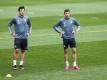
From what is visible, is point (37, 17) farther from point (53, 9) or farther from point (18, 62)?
point (18, 62)

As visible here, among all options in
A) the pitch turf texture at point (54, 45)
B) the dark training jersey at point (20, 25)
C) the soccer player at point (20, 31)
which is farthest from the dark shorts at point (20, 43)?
the pitch turf texture at point (54, 45)

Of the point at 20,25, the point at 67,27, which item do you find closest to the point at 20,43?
the point at 20,25

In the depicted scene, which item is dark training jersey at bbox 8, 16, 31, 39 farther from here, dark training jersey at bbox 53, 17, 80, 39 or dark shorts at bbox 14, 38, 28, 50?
dark training jersey at bbox 53, 17, 80, 39

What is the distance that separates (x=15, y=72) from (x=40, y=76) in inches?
44.0

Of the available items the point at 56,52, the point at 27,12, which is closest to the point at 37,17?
the point at 27,12

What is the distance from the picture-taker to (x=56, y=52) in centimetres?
1755

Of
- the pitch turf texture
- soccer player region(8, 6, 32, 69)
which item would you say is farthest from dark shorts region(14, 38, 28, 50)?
the pitch turf texture

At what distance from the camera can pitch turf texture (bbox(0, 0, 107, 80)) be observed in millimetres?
13953

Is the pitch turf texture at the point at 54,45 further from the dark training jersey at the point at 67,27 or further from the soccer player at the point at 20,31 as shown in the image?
the dark training jersey at the point at 67,27

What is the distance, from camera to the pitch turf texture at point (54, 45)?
13953 mm

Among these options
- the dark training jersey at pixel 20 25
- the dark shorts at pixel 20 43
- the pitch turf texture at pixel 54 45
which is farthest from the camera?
the dark shorts at pixel 20 43

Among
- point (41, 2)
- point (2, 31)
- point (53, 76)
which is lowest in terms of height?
point (53, 76)

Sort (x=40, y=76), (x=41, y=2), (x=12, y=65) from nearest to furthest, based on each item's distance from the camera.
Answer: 1. (x=40, y=76)
2. (x=12, y=65)
3. (x=41, y=2)

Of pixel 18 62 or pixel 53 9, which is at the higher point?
pixel 53 9
